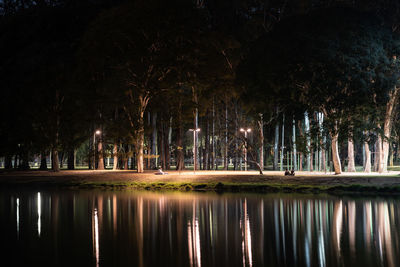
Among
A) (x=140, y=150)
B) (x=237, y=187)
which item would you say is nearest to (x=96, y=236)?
(x=237, y=187)

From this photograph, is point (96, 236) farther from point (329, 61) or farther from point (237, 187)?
point (329, 61)

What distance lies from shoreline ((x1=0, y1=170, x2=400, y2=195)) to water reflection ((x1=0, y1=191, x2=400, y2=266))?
7809 millimetres

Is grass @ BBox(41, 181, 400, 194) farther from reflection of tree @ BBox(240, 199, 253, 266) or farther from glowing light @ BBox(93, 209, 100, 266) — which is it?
glowing light @ BBox(93, 209, 100, 266)

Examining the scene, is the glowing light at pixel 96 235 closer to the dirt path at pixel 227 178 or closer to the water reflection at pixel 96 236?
the water reflection at pixel 96 236

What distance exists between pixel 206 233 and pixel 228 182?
20.8 m

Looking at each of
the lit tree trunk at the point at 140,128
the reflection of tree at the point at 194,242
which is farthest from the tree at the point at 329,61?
the reflection of tree at the point at 194,242

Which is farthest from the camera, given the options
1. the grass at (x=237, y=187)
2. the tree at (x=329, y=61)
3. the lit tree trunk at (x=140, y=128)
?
the lit tree trunk at (x=140, y=128)

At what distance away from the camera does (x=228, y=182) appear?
36.0 meters

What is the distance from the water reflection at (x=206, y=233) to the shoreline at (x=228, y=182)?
7809 millimetres

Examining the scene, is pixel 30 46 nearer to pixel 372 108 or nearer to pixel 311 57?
pixel 311 57

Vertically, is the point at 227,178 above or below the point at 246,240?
above

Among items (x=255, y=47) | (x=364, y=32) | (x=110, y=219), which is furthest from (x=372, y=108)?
(x=110, y=219)

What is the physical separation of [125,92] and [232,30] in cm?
1528

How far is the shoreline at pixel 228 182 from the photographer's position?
32.0m
